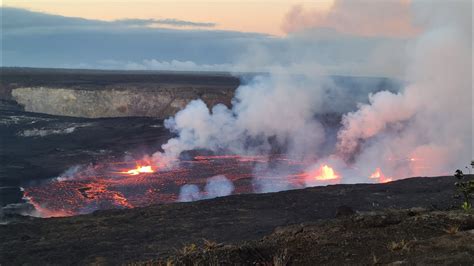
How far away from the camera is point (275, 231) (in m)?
12.2

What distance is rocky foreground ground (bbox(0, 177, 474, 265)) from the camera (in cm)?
829

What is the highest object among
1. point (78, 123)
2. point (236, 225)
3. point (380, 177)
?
point (78, 123)

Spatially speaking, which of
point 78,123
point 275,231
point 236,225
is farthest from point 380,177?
point 78,123

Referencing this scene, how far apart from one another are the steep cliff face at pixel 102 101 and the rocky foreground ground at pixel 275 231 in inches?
1737

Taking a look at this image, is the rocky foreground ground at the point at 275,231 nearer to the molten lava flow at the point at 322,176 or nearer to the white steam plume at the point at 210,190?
the white steam plume at the point at 210,190

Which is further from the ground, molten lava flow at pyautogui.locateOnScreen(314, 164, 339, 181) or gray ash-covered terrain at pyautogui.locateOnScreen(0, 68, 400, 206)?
gray ash-covered terrain at pyautogui.locateOnScreen(0, 68, 400, 206)

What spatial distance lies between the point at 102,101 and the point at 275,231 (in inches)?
2180

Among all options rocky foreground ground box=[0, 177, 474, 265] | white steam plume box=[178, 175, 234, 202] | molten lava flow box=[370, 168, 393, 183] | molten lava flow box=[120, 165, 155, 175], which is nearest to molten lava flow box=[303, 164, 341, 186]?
molten lava flow box=[370, 168, 393, 183]

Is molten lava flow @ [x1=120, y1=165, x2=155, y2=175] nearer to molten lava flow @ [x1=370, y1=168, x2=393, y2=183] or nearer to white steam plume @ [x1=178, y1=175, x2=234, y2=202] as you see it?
white steam plume @ [x1=178, y1=175, x2=234, y2=202]

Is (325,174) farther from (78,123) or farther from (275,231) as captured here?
(78,123)

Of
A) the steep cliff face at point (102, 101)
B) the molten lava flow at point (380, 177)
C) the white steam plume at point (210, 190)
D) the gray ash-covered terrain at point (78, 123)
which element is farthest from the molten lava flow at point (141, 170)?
the steep cliff face at point (102, 101)

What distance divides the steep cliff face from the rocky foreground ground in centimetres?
4412

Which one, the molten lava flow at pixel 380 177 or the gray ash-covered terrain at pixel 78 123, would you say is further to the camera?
the gray ash-covered terrain at pixel 78 123

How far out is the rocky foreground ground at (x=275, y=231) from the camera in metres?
8.29
